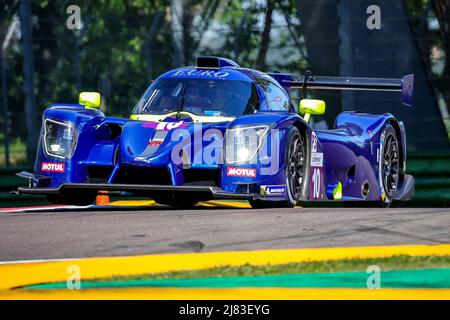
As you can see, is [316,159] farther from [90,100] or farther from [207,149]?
[90,100]

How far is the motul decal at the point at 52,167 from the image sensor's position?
10188 millimetres

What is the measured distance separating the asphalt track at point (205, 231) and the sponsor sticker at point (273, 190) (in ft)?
0.72

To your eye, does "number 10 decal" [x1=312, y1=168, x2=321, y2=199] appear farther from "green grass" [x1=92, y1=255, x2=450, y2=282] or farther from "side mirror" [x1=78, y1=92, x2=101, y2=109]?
"green grass" [x1=92, y1=255, x2=450, y2=282]

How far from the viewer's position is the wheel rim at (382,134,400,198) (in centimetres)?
1230

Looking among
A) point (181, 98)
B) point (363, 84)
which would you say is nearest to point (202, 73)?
point (181, 98)

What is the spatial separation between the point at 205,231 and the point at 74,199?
2.76 metres

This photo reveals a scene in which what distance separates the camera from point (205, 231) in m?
8.07

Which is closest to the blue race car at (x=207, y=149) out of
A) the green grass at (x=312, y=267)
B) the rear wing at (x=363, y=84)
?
the rear wing at (x=363, y=84)

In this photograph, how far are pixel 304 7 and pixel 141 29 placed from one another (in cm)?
231

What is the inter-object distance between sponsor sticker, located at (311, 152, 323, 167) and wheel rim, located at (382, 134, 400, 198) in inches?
60.2

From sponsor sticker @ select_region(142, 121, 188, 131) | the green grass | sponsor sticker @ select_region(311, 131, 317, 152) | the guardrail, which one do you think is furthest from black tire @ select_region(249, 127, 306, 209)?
the guardrail

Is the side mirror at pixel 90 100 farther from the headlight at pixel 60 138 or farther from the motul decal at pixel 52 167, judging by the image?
the motul decal at pixel 52 167

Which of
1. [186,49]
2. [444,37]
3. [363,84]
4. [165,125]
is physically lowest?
[165,125]

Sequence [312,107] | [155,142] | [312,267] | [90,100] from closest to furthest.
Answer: [312,267], [155,142], [312,107], [90,100]
